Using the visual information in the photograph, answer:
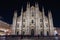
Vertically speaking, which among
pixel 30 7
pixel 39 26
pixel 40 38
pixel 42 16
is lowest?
pixel 40 38

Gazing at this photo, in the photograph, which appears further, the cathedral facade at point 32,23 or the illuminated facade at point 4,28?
the cathedral facade at point 32,23

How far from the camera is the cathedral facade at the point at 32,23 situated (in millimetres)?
19938

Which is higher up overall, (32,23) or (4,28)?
(32,23)

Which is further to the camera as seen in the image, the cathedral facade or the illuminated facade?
the cathedral facade

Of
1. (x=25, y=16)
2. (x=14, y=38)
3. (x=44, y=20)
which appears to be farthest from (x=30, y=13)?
(x=14, y=38)

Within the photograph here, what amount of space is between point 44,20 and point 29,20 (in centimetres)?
244

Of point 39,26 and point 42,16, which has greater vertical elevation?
point 42,16

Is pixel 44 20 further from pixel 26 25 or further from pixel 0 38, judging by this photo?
pixel 0 38

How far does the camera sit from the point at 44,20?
21031mm

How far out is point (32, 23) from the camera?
2091 centimetres

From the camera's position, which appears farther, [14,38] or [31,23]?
[31,23]

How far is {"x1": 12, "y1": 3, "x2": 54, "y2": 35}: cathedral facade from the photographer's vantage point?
19.9 metres

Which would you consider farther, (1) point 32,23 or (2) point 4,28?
(1) point 32,23

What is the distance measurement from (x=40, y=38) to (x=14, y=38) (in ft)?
2.83
